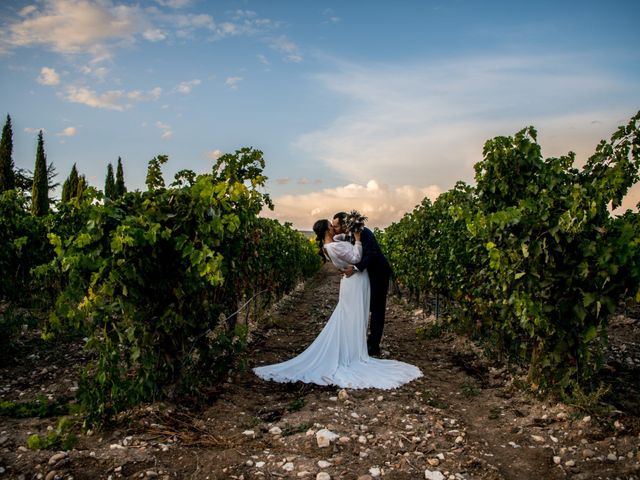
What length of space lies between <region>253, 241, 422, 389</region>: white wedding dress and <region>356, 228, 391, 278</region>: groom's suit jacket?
Answer: 0.13m

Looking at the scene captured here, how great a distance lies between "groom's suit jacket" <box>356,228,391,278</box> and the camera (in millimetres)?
7207

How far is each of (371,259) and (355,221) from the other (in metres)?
0.63

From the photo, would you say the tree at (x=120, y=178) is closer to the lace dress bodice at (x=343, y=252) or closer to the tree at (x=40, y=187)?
the tree at (x=40, y=187)

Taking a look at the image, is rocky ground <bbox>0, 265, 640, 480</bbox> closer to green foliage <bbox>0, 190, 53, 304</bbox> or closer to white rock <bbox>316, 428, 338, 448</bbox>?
white rock <bbox>316, 428, 338, 448</bbox>

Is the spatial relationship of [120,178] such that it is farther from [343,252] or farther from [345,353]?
[345,353]

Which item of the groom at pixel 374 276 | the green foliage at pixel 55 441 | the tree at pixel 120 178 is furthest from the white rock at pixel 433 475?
the tree at pixel 120 178

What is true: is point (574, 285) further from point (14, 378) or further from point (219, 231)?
point (14, 378)

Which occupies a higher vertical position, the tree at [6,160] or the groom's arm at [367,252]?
the tree at [6,160]

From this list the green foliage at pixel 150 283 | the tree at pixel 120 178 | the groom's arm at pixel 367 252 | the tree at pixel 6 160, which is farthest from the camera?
the tree at pixel 120 178

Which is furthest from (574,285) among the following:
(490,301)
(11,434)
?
(11,434)

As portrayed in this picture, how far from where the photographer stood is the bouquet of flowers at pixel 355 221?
289 inches

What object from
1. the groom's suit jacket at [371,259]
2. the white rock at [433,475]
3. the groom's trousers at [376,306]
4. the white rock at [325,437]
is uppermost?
the groom's suit jacket at [371,259]

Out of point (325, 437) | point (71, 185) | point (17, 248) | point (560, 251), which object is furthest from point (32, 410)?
point (71, 185)

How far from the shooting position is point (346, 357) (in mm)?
6652
